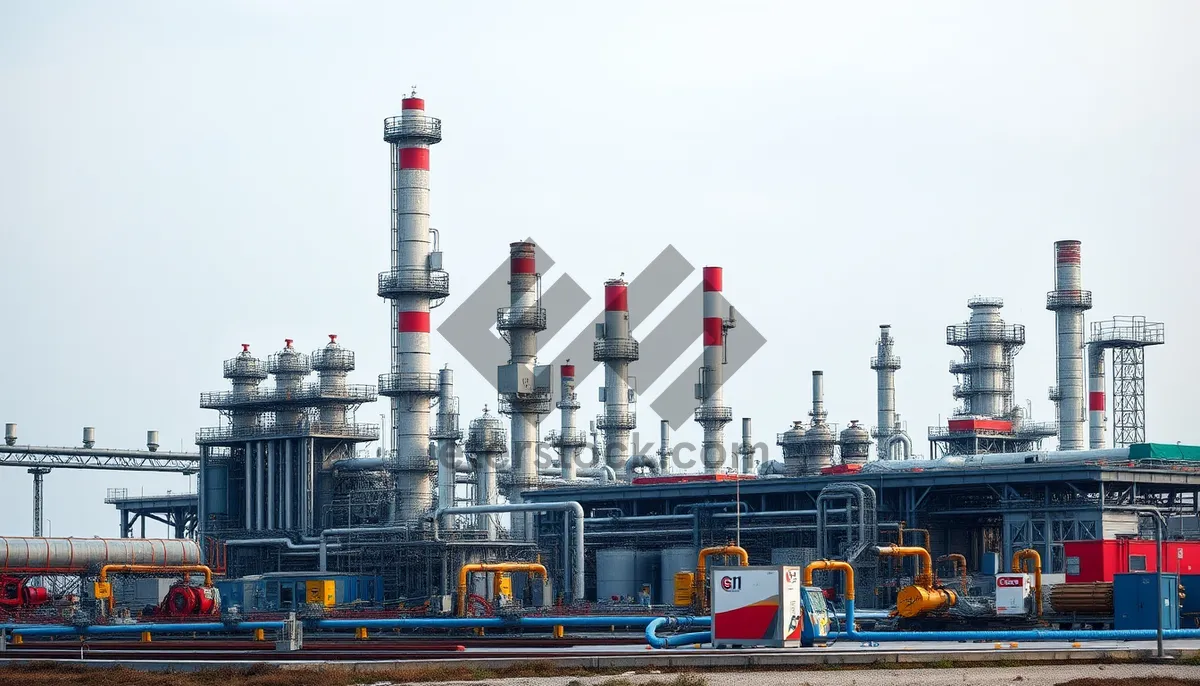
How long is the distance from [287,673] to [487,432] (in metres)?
46.8

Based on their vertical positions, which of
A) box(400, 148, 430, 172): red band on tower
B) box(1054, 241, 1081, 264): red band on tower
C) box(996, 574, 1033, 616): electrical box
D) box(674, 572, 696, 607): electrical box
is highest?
box(400, 148, 430, 172): red band on tower

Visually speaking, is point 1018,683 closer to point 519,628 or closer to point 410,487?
point 519,628

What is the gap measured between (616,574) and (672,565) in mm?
2692

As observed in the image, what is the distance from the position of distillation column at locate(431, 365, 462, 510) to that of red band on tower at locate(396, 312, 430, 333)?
312 cm

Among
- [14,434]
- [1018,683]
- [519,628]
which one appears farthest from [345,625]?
[14,434]

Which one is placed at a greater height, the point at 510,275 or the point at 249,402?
the point at 510,275

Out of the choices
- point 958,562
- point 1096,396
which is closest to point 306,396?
point 958,562

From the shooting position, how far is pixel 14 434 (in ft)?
323

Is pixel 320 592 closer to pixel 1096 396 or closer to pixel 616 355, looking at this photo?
pixel 616 355

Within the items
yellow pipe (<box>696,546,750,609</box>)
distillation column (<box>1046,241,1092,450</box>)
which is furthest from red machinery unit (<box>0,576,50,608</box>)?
distillation column (<box>1046,241,1092,450</box>)

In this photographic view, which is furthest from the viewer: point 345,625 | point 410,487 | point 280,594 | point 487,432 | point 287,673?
point 487,432

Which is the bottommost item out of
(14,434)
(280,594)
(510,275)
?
(280,594)

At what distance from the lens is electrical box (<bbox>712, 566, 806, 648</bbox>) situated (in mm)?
36647

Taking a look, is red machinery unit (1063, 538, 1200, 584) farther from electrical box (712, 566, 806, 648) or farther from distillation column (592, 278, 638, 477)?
distillation column (592, 278, 638, 477)
